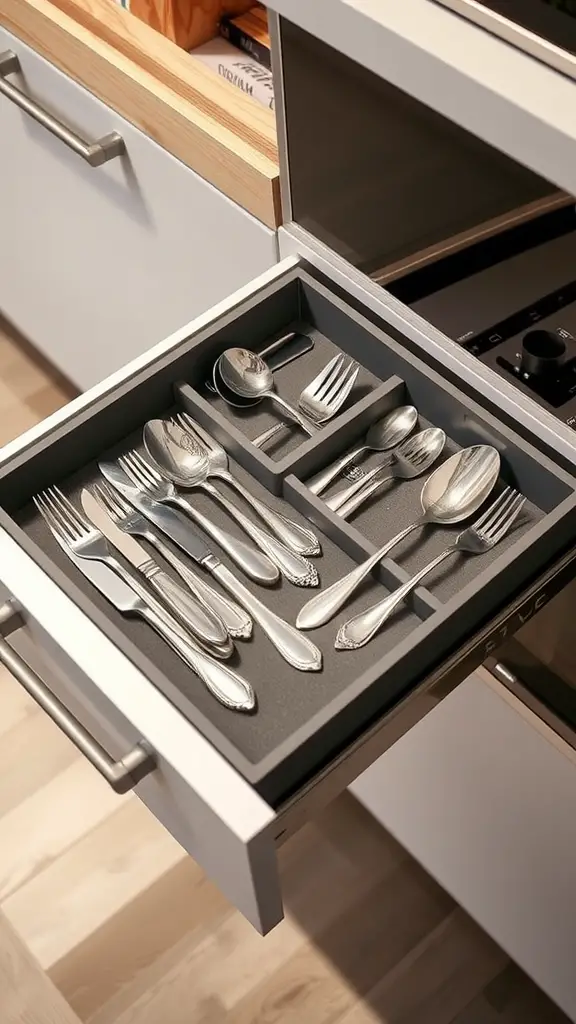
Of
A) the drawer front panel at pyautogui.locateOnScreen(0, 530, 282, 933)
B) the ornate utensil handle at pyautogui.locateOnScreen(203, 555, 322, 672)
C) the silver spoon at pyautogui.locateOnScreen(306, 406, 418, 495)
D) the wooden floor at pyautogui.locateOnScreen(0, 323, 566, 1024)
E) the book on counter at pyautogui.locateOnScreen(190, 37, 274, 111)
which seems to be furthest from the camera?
the wooden floor at pyautogui.locateOnScreen(0, 323, 566, 1024)

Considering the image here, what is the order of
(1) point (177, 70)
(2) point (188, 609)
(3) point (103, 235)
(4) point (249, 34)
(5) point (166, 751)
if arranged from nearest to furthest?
1. (5) point (166, 751)
2. (2) point (188, 609)
3. (1) point (177, 70)
4. (4) point (249, 34)
5. (3) point (103, 235)

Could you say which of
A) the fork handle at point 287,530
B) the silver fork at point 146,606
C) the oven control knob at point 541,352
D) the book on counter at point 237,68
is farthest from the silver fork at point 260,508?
the book on counter at point 237,68

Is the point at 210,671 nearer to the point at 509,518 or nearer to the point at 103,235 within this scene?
the point at 509,518

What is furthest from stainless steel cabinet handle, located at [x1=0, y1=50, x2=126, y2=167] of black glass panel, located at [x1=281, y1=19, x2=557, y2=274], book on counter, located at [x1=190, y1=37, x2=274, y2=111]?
black glass panel, located at [x1=281, y1=19, x2=557, y2=274]

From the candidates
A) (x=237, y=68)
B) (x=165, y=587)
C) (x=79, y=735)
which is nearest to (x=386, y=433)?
(x=165, y=587)

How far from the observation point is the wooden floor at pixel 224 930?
3.74 feet

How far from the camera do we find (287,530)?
69 cm

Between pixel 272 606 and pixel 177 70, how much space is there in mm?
510

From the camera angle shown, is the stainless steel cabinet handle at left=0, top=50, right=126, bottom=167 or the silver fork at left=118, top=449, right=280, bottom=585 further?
the stainless steel cabinet handle at left=0, top=50, right=126, bottom=167

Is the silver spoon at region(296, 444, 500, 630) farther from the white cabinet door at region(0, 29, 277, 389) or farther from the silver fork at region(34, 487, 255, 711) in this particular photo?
the white cabinet door at region(0, 29, 277, 389)

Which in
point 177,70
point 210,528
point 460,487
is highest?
point 177,70

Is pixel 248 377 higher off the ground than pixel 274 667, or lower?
higher

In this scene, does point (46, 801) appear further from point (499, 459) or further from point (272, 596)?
point (499, 459)

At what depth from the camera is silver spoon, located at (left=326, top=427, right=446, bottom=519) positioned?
701 millimetres
